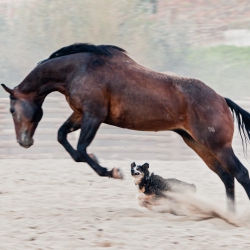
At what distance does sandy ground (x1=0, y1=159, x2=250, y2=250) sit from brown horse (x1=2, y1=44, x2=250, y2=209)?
1.87 ft

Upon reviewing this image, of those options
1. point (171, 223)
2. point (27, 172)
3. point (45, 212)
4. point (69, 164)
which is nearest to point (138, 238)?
point (171, 223)

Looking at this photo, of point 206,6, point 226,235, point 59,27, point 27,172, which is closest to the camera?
point 226,235

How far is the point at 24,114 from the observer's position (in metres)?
6.54

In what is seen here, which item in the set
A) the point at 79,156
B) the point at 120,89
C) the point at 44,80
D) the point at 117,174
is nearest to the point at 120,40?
the point at 44,80

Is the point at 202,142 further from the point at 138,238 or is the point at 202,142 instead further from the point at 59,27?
the point at 59,27

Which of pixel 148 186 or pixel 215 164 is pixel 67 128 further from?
pixel 215 164

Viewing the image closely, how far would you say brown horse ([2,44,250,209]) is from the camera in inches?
249

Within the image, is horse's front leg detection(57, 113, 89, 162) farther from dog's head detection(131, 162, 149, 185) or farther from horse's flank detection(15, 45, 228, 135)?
dog's head detection(131, 162, 149, 185)

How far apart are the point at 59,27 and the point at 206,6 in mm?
8088

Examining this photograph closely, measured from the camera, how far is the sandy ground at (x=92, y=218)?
533cm

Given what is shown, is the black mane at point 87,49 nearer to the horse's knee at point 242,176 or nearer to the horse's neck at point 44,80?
the horse's neck at point 44,80

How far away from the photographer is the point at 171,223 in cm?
611

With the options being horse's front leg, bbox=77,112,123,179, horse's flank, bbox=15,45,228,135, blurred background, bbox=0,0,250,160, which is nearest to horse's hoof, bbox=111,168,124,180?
horse's front leg, bbox=77,112,123,179

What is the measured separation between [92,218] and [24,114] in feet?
3.91
